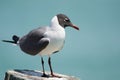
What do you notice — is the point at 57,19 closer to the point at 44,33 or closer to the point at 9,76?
the point at 44,33

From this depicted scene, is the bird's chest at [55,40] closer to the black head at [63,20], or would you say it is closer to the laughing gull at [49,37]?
the laughing gull at [49,37]

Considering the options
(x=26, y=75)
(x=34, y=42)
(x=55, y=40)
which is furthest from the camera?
(x=34, y=42)

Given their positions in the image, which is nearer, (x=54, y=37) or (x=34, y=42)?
(x=54, y=37)

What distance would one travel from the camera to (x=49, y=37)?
13.5 metres

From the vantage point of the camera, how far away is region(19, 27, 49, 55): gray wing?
13705 mm

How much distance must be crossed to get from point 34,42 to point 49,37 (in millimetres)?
749

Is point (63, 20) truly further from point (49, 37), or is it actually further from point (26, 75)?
point (26, 75)

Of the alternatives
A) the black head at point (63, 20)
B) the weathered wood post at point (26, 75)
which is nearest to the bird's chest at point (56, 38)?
the black head at point (63, 20)

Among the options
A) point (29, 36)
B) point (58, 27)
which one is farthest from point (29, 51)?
point (58, 27)

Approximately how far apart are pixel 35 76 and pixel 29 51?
3.42ft

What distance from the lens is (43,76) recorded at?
14.0 metres

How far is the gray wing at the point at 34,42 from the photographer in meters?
13.7

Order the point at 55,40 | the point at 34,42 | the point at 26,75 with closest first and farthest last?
1. the point at 55,40
2. the point at 26,75
3. the point at 34,42

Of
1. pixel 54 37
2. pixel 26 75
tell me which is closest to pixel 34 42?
pixel 54 37
